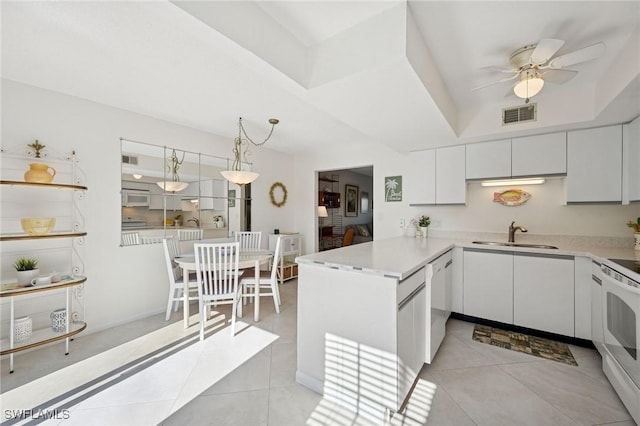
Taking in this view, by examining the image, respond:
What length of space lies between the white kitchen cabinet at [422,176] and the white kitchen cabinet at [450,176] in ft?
0.18

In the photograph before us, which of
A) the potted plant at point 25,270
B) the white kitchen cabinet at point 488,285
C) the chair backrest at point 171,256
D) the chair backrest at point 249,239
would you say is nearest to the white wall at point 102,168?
the chair backrest at point 171,256

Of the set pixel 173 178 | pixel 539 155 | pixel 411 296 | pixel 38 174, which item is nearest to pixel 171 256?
pixel 173 178

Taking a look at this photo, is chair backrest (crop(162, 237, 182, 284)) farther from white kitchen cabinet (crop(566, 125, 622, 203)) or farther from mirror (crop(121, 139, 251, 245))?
white kitchen cabinet (crop(566, 125, 622, 203))

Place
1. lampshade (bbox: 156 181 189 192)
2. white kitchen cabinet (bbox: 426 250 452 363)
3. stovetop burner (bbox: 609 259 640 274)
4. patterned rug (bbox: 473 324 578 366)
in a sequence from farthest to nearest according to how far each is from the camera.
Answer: lampshade (bbox: 156 181 189 192) < patterned rug (bbox: 473 324 578 366) < white kitchen cabinet (bbox: 426 250 452 363) < stovetop burner (bbox: 609 259 640 274)

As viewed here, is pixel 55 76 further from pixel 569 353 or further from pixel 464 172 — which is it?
pixel 569 353

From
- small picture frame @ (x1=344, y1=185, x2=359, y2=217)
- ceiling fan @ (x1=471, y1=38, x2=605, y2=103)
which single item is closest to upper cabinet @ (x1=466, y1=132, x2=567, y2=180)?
ceiling fan @ (x1=471, y1=38, x2=605, y2=103)

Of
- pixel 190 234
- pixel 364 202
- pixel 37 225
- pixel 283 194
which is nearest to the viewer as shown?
pixel 37 225

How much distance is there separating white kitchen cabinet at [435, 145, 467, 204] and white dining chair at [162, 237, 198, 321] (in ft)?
10.4

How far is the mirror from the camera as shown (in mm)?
3029

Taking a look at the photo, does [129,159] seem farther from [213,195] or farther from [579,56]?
[579,56]

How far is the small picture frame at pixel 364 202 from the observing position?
8.03 m

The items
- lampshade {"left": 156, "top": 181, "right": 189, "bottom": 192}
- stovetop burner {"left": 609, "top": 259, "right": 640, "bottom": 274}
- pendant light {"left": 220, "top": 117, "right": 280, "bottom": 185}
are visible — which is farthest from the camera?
lampshade {"left": 156, "top": 181, "right": 189, "bottom": 192}

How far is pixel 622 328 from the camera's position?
172cm

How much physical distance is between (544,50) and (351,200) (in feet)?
19.4
